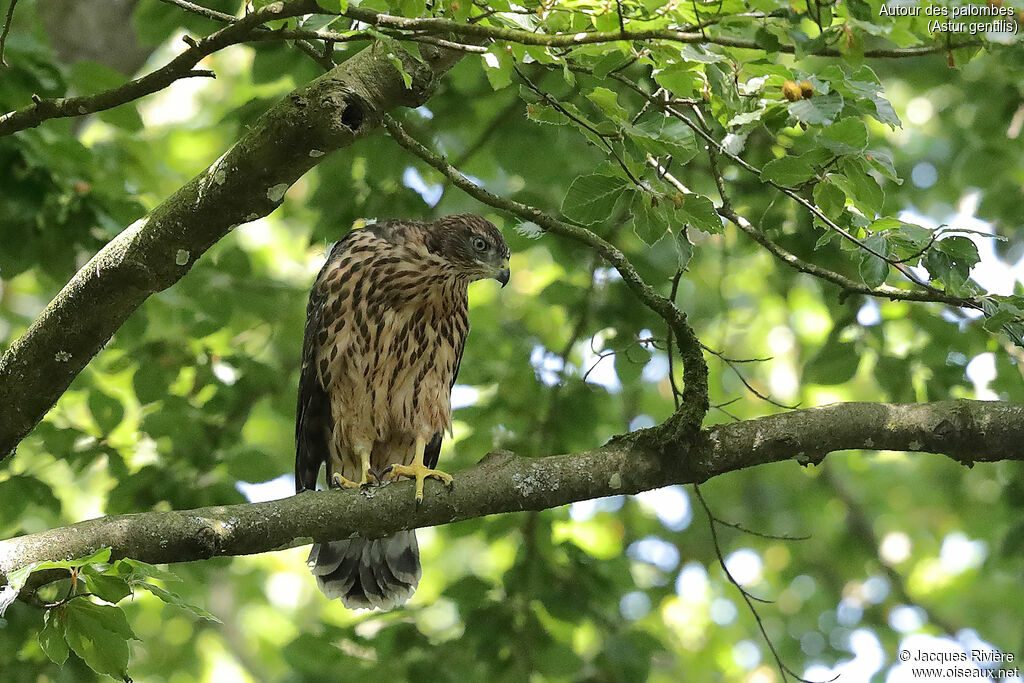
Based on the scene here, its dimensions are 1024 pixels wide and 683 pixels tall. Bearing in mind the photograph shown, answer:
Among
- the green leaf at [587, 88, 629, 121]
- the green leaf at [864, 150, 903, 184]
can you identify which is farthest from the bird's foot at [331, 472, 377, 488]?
the green leaf at [864, 150, 903, 184]

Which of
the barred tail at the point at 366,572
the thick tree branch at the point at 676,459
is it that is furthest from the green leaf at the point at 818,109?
the barred tail at the point at 366,572

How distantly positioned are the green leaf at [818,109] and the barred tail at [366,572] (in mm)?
3590

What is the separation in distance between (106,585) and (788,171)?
2.15 meters

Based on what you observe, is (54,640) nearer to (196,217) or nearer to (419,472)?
(196,217)

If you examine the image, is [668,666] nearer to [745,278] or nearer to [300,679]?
[745,278]

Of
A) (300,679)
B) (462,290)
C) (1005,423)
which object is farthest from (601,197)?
(300,679)

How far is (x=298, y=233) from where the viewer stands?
12.2 meters

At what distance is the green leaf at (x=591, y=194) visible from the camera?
3160 millimetres

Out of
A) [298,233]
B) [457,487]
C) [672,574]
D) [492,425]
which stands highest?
[298,233]

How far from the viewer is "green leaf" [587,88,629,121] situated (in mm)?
3062

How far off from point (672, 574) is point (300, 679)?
3.42 m

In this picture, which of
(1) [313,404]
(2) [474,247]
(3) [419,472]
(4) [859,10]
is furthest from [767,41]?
(1) [313,404]

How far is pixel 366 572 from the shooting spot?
5.81 metres

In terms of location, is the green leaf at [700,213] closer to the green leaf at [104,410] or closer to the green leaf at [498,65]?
the green leaf at [498,65]
